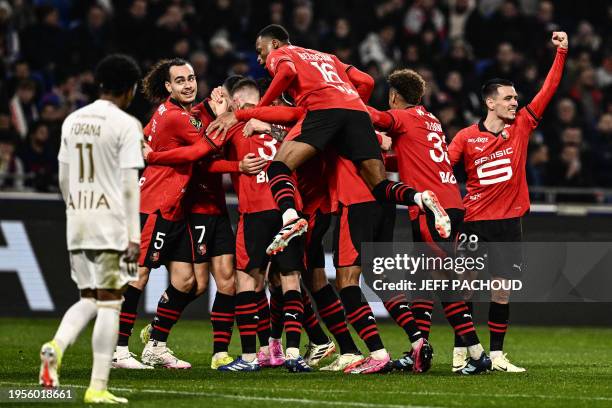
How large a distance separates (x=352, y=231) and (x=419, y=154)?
1.02 m

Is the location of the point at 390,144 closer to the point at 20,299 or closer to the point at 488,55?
the point at 20,299

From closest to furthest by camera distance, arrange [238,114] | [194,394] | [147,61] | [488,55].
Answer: [194,394], [238,114], [147,61], [488,55]

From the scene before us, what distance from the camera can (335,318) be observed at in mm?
10750

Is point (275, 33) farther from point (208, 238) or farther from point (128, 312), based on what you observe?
point (128, 312)

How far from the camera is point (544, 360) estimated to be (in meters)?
12.4

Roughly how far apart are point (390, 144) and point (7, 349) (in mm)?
4540

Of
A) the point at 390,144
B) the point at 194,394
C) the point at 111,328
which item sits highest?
the point at 390,144

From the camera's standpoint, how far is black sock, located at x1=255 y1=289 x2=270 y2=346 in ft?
37.5

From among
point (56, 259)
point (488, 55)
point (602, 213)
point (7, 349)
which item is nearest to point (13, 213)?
point (56, 259)

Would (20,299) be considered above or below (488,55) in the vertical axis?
below

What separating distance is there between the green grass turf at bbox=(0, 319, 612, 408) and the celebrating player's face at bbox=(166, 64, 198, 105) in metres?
2.43

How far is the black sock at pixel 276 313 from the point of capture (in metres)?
11.5

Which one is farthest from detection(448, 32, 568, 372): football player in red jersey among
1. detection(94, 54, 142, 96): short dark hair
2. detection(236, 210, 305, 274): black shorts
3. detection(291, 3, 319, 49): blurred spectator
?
detection(291, 3, 319, 49): blurred spectator

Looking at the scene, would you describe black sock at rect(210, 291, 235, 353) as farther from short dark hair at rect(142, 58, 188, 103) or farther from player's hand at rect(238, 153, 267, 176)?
short dark hair at rect(142, 58, 188, 103)
